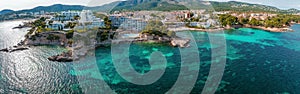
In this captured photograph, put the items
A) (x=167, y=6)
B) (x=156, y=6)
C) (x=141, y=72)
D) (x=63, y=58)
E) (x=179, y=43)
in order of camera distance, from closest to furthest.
A: (x=141, y=72) → (x=63, y=58) → (x=179, y=43) → (x=167, y=6) → (x=156, y=6)

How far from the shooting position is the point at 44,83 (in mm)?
18656

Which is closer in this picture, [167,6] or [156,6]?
[167,6]

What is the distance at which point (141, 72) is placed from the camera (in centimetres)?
2139

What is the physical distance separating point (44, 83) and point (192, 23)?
1662 inches

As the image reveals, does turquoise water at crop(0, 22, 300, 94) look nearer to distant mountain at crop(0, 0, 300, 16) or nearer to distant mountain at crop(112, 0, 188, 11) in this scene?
distant mountain at crop(0, 0, 300, 16)

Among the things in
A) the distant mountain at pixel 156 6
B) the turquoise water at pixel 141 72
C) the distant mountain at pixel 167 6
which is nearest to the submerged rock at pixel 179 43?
the turquoise water at pixel 141 72

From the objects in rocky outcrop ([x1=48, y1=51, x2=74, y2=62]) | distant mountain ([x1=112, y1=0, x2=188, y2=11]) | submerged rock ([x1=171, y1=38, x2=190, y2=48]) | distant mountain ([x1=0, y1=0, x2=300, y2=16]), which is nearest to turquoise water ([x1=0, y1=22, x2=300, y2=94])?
rocky outcrop ([x1=48, y1=51, x2=74, y2=62])

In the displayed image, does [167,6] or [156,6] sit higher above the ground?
[156,6]

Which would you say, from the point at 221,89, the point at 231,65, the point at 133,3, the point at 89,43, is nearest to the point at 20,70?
the point at 89,43

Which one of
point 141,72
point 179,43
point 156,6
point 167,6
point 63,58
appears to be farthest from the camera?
point 156,6

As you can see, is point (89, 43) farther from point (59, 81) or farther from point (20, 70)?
point (59, 81)

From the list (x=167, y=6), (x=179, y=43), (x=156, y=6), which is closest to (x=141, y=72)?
(x=179, y=43)

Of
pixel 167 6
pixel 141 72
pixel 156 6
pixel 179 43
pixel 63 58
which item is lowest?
pixel 141 72

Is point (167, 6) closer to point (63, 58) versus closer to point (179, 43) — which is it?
point (179, 43)
